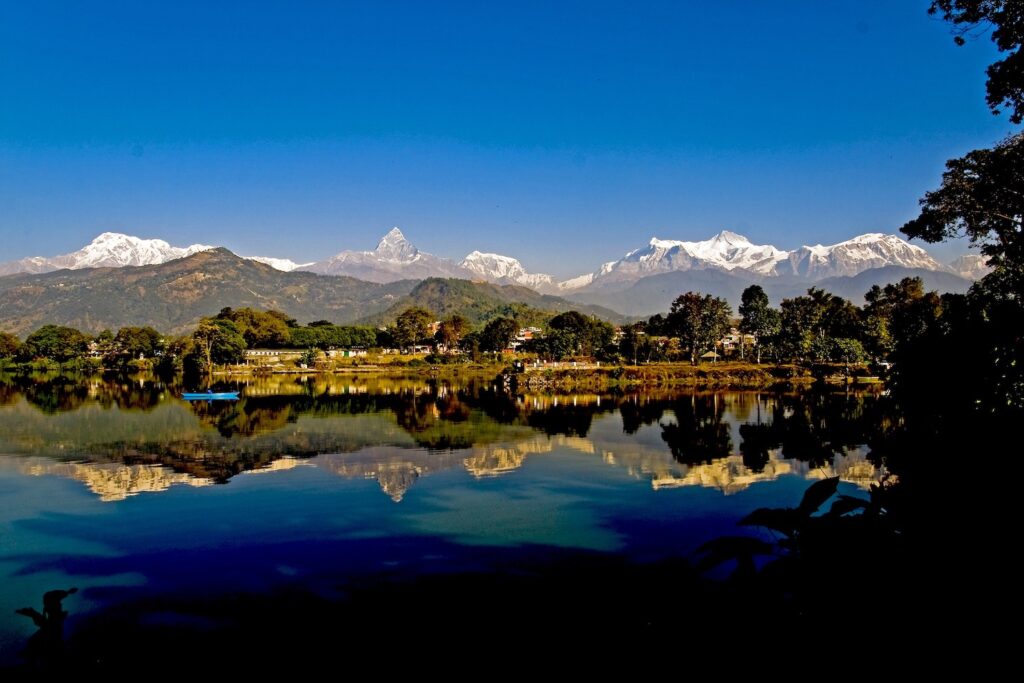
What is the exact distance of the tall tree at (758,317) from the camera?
11156 centimetres

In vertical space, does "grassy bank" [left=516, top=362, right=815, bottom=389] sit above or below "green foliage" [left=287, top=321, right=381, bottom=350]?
below

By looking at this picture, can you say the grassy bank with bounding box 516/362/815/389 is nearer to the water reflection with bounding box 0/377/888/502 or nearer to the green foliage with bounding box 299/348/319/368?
A: the water reflection with bounding box 0/377/888/502

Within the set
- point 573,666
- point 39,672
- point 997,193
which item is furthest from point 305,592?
point 997,193

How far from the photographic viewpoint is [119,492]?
25.5 m

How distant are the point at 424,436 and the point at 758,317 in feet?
286

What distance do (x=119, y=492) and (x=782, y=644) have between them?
84.0ft

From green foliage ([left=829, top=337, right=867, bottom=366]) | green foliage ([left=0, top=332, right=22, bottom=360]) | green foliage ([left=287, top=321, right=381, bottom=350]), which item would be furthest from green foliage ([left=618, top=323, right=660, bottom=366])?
green foliage ([left=0, top=332, right=22, bottom=360])

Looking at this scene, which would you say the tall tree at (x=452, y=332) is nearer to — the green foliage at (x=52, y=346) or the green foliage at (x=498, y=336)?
the green foliage at (x=498, y=336)

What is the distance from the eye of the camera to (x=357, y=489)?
26.1 meters

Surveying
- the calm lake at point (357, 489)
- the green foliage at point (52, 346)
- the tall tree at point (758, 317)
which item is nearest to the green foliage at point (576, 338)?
the tall tree at point (758, 317)

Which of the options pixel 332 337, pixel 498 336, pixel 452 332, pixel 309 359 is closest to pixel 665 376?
pixel 498 336

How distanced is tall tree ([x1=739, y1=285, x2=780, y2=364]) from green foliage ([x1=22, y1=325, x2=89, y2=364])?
406 ft

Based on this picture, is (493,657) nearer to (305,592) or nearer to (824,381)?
(305,592)

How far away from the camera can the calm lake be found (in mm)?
16984
